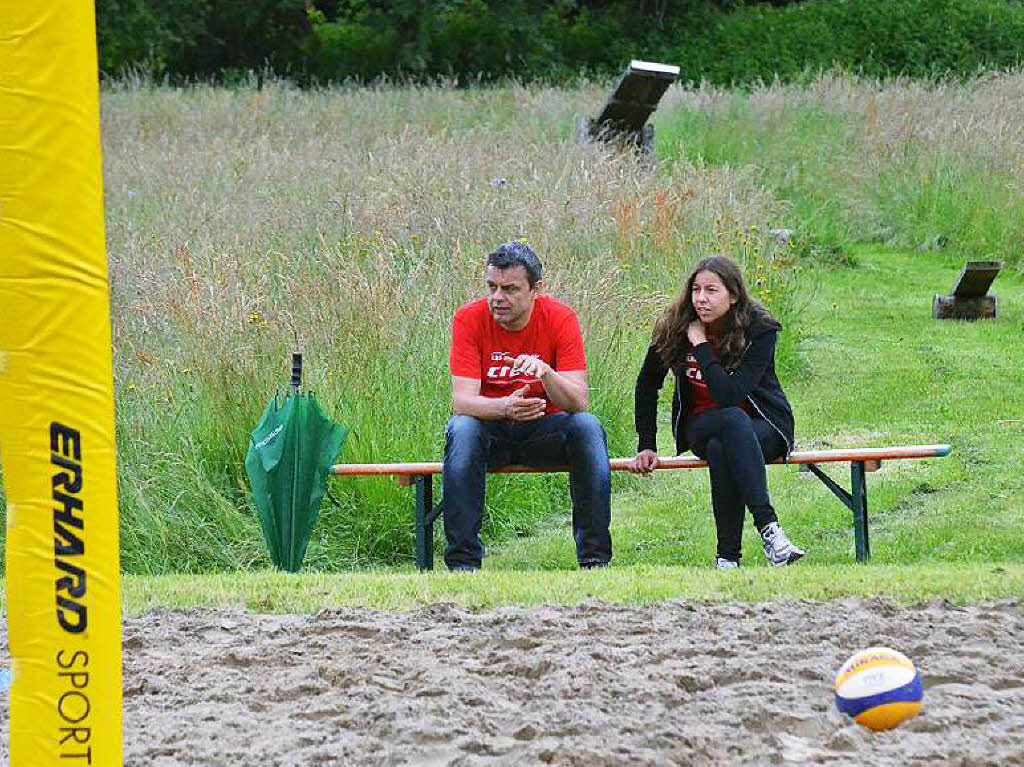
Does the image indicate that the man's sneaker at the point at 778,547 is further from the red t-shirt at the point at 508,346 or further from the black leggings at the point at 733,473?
the red t-shirt at the point at 508,346

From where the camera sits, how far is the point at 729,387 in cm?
683

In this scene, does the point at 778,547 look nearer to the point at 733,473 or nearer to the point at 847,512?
the point at 733,473

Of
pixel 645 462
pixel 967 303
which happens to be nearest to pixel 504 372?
pixel 645 462

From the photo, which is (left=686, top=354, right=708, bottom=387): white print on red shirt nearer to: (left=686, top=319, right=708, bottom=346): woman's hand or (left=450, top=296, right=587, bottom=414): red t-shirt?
(left=686, top=319, right=708, bottom=346): woman's hand

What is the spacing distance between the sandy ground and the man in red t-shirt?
4.93 feet

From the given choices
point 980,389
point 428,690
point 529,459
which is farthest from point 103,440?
point 980,389

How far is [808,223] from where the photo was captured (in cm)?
1611

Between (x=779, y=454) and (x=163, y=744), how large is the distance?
3.80 meters

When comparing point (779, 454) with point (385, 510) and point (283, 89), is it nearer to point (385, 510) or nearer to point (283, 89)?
point (385, 510)

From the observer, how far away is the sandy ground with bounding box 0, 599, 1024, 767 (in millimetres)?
3758

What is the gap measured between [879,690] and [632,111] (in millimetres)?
12322

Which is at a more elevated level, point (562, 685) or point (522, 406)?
point (522, 406)

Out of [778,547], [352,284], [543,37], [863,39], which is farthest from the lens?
[543,37]

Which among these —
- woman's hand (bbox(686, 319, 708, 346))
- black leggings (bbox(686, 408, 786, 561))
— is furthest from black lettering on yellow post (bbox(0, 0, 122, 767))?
woman's hand (bbox(686, 319, 708, 346))
